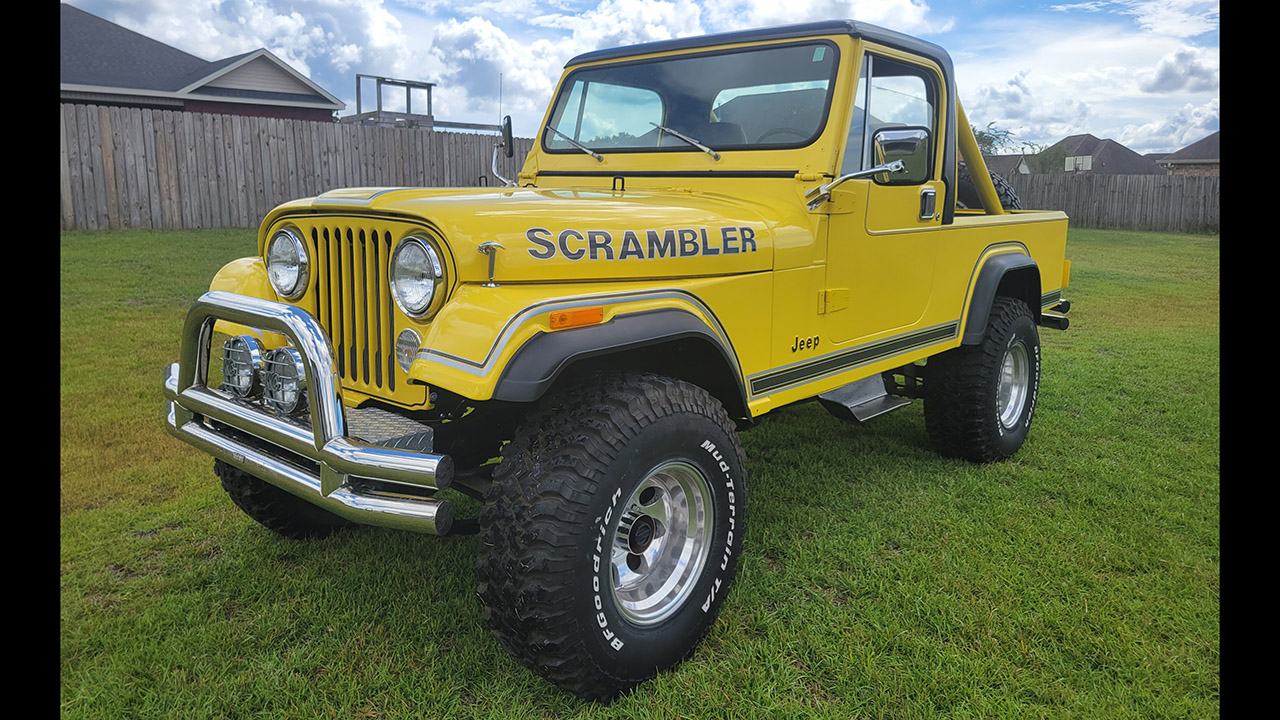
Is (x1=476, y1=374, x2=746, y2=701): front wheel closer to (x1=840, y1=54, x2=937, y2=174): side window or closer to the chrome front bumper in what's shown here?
the chrome front bumper

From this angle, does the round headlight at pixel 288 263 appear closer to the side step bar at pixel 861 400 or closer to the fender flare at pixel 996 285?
the side step bar at pixel 861 400

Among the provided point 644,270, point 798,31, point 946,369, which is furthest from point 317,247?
point 946,369

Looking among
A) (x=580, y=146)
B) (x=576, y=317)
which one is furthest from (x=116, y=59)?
(x=576, y=317)

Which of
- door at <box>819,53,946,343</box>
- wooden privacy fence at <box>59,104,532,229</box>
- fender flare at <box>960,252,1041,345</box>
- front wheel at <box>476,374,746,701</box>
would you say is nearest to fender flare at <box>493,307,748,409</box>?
front wheel at <box>476,374,746,701</box>

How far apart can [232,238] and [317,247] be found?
11417mm

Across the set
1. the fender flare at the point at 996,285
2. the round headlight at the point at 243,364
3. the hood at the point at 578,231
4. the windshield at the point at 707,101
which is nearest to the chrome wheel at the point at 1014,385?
the fender flare at the point at 996,285

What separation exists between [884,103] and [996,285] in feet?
4.55

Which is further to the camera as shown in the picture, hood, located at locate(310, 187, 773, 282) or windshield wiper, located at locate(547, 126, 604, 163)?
windshield wiper, located at locate(547, 126, 604, 163)

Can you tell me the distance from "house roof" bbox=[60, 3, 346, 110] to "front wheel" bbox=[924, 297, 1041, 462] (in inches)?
816

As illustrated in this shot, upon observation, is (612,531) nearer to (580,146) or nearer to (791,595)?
(791,595)

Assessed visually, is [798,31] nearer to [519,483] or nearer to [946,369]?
[946,369]

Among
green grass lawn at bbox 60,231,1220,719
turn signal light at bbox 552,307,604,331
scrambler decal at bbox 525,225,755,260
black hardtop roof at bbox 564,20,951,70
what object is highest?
black hardtop roof at bbox 564,20,951,70

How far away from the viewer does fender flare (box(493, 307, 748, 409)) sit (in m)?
2.26

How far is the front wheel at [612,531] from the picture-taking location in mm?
2363
